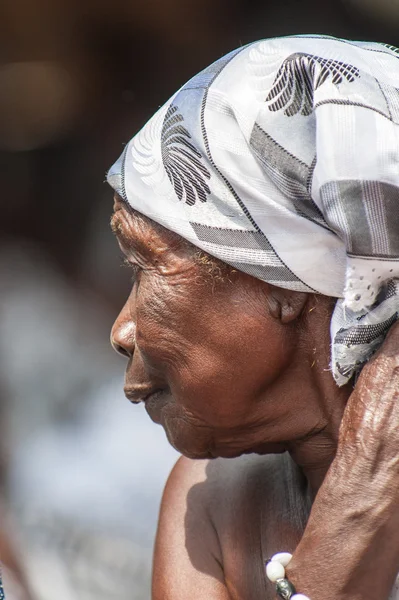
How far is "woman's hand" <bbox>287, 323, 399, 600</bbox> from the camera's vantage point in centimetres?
156

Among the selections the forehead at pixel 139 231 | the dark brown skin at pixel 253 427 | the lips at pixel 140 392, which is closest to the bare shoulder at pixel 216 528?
the dark brown skin at pixel 253 427

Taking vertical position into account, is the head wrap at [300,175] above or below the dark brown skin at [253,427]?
above

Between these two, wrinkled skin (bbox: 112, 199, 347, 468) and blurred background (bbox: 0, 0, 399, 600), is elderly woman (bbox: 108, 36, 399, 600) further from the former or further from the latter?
blurred background (bbox: 0, 0, 399, 600)

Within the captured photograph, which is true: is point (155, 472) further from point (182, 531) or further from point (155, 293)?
point (155, 293)

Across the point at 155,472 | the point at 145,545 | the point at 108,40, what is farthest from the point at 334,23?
the point at 145,545

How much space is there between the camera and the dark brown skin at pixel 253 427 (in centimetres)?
157

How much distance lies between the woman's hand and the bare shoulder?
466 mm

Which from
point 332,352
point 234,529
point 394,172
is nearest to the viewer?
point 394,172

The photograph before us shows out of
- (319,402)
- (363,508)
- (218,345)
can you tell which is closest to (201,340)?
(218,345)

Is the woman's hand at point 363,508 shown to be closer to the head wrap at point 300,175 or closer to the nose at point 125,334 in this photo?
the head wrap at point 300,175

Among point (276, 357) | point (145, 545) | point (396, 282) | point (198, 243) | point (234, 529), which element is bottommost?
point (145, 545)

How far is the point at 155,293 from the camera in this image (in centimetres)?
178

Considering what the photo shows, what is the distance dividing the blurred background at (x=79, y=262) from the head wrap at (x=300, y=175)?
1896 mm

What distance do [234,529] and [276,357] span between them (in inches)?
21.7
